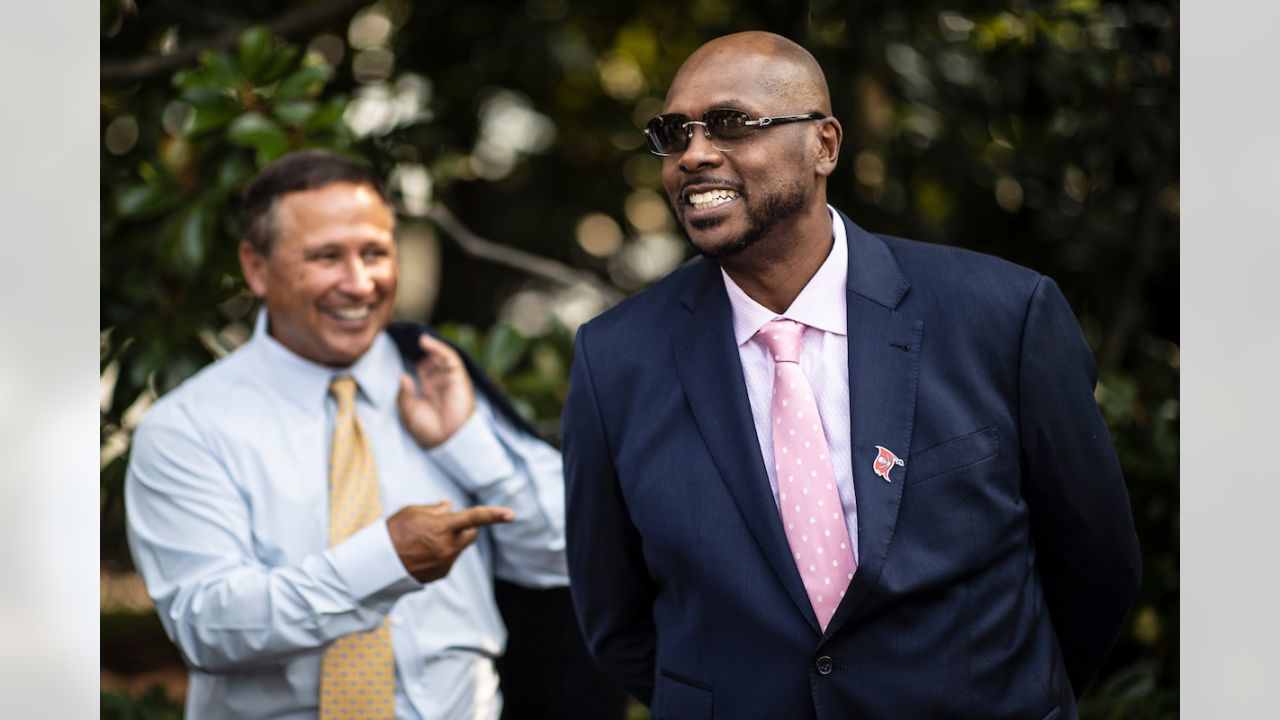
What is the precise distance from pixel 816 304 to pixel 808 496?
0.36 meters

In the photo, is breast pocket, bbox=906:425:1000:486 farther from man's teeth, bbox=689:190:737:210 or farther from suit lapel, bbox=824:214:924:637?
man's teeth, bbox=689:190:737:210

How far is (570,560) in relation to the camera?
2.85 metres

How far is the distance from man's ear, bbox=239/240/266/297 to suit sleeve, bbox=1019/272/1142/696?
174 centimetres

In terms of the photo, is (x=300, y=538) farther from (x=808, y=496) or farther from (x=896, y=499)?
(x=896, y=499)

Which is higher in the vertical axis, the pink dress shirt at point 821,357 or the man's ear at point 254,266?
the man's ear at point 254,266

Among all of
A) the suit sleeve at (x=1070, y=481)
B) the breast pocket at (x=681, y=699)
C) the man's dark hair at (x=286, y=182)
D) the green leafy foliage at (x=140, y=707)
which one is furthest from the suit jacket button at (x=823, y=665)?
the green leafy foliage at (x=140, y=707)

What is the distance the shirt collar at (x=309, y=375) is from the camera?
10.5ft

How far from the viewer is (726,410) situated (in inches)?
99.1

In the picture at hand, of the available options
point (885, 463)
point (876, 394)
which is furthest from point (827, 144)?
point (885, 463)

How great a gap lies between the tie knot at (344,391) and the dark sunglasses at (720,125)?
3.58 feet

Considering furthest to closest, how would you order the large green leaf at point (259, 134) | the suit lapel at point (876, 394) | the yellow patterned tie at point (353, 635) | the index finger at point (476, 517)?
the large green leaf at point (259, 134) < the yellow patterned tie at point (353, 635) < the index finger at point (476, 517) < the suit lapel at point (876, 394)

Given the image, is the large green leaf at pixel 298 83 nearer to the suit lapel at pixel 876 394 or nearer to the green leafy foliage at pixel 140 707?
the suit lapel at pixel 876 394

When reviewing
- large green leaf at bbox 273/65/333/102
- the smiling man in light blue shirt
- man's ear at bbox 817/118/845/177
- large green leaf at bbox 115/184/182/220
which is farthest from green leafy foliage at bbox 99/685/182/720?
man's ear at bbox 817/118/845/177

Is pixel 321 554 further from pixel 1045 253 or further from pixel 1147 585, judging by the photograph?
pixel 1045 253
